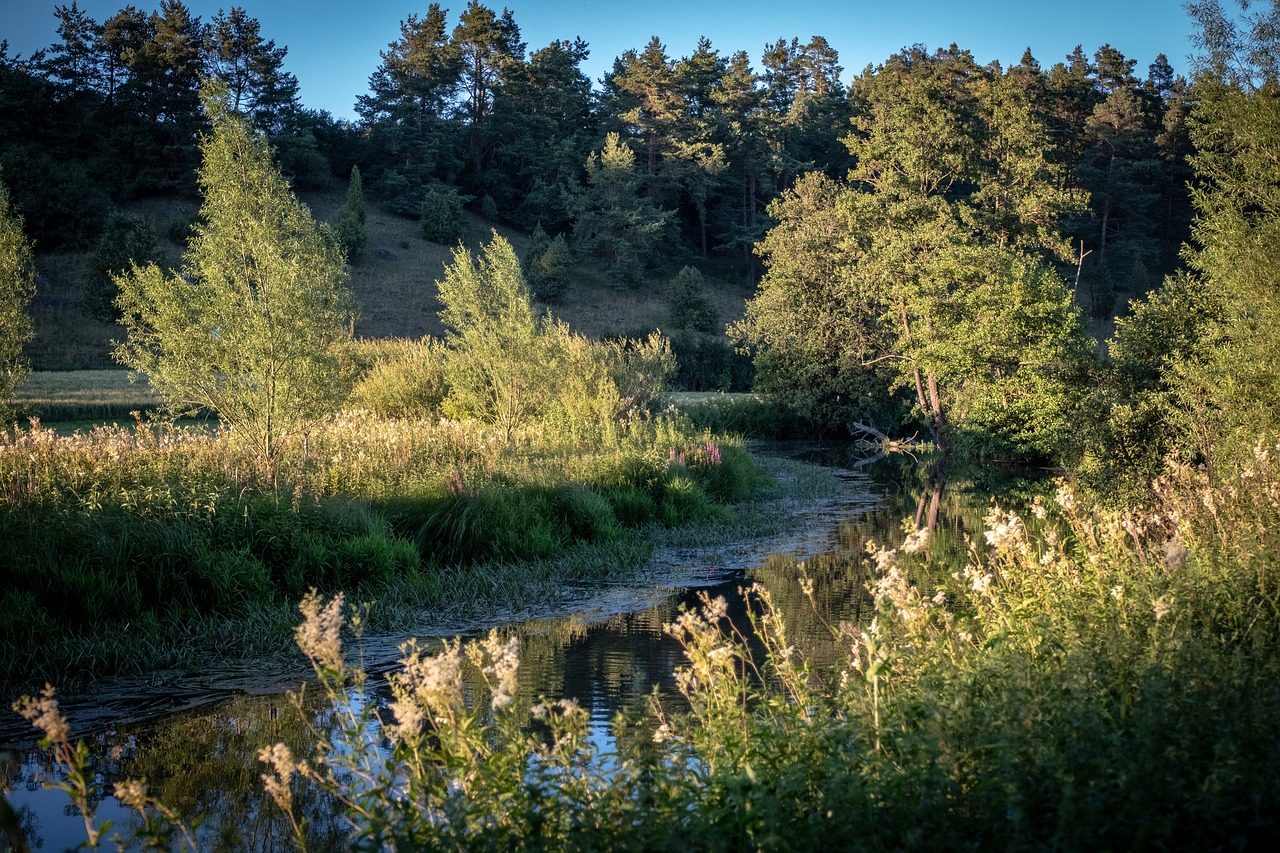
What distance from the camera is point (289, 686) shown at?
7.48 metres

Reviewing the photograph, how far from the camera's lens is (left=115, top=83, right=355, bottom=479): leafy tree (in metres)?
11.9

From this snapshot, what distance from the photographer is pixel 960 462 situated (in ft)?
94.8

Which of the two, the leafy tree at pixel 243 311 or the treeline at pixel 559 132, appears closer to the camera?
the leafy tree at pixel 243 311

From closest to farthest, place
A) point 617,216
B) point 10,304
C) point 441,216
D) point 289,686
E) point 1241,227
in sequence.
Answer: point 289,686, point 10,304, point 1241,227, point 441,216, point 617,216

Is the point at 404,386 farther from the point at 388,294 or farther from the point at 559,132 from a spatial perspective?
the point at 559,132

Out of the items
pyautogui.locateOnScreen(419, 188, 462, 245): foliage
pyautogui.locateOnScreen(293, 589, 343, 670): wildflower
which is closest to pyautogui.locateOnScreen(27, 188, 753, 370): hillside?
pyautogui.locateOnScreen(419, 188, 462, 245): foliage

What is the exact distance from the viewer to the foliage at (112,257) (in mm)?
37562

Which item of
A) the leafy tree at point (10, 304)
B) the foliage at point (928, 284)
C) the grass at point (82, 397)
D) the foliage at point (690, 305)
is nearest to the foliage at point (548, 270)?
the foliage at point (690, 305)

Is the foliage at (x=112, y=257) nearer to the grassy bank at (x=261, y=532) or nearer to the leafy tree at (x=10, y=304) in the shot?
the leafy tree at (x=10, y=304)

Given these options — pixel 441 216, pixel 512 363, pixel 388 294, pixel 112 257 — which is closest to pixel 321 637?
pixel 512 363

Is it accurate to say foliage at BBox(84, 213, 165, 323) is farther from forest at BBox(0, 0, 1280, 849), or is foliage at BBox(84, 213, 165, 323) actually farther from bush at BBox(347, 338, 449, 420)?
bush at BBox(347, 338, 449, 420)

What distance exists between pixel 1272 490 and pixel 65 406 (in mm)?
24269

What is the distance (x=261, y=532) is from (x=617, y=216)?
52.6 m

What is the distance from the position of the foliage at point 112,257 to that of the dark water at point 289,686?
109 ft
